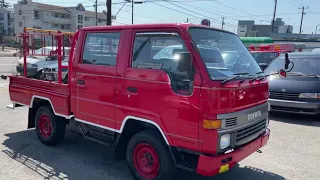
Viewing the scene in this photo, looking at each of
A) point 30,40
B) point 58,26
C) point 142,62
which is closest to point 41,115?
point 30,40

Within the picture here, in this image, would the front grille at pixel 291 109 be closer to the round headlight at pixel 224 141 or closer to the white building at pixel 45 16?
the round headlight at pixel 224 141

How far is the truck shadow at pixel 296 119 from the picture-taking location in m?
7.53

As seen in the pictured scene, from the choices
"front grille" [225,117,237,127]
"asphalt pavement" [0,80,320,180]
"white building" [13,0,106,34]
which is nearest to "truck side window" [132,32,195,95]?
"front grille" [225,117,237,127]

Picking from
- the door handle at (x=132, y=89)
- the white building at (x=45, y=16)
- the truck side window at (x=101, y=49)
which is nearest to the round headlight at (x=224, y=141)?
the door handle at (x=132, y=89)

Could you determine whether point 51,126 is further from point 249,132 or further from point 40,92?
point 249,132

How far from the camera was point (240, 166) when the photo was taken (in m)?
4.65

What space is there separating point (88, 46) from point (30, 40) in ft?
6.46

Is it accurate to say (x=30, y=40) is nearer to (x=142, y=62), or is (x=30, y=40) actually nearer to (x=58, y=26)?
(x=142, y=62)

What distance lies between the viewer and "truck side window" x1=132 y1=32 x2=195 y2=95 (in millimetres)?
3271

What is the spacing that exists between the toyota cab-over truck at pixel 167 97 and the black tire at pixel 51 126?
1.69 ft

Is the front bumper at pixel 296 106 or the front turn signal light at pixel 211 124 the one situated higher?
the front turn signal light at pixel 211 124

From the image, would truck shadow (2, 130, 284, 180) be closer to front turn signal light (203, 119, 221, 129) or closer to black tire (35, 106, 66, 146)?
black tire (35, 106, 66, 146)

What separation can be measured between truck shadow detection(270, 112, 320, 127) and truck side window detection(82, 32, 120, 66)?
5514 mm

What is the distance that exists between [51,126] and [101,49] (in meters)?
1.91
